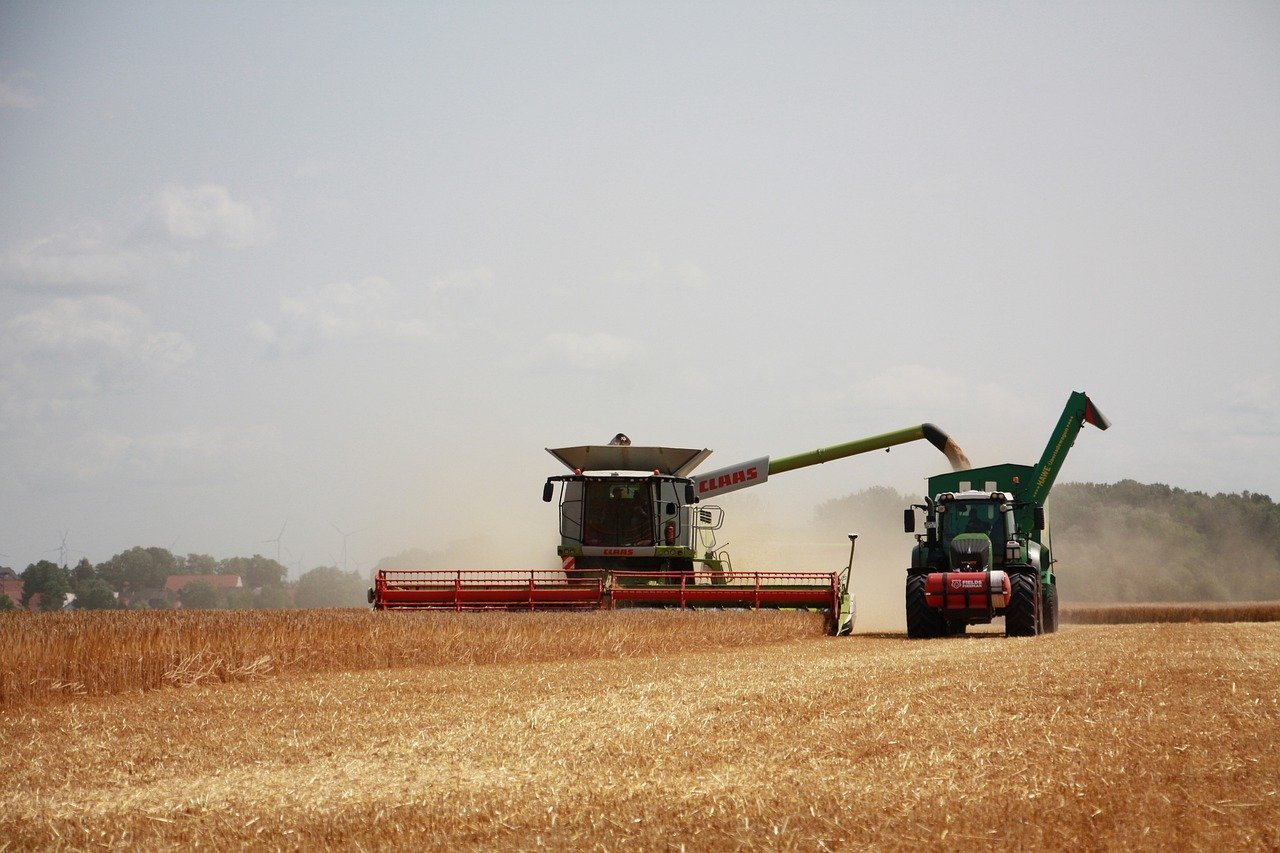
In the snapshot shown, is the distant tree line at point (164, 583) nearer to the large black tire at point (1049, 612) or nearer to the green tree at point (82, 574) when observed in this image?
the green tree at point (82, 574)

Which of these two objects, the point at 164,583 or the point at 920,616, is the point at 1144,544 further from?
the point at 164,583

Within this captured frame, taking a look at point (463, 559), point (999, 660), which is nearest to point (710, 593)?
point (999, 660)

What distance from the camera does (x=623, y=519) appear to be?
2203 centimetres

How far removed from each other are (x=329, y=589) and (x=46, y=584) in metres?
19.9

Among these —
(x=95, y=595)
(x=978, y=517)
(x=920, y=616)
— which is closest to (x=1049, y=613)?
(x=978, y=517)

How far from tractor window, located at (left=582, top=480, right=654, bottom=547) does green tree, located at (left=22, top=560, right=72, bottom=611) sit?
61.5 m

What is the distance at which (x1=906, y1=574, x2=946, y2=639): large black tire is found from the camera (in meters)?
19.5

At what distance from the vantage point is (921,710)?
9.04m

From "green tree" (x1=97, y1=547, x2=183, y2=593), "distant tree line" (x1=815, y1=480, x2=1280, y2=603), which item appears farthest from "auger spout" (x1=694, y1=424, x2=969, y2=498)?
"green tree" (x1=97, y1=547, x2=183, y2=593)

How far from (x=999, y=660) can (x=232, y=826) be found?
9.25 m

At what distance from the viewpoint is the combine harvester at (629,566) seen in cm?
1994

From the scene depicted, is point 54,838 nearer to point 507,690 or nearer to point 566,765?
point 566,765

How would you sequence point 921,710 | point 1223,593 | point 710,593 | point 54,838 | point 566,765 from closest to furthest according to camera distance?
1. point 54,838
2. point 566,765
3. point 921,710
4. point 710,593
5. point 1223,593

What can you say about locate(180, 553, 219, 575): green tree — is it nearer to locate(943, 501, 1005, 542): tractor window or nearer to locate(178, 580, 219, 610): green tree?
locate(178, 580, 219, 610): green tree
